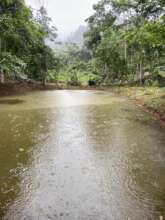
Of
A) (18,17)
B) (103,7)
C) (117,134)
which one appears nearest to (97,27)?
(103,7)

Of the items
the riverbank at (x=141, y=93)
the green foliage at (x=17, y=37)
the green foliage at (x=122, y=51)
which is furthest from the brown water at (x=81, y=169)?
the green foliage at (x=122, y=51)

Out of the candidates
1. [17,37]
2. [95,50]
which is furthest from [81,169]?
[95,50]

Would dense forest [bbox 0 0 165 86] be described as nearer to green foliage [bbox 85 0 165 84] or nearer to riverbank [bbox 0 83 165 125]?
green foliage [bbox 85 0 165 84]

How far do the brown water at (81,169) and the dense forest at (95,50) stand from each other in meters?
7.18

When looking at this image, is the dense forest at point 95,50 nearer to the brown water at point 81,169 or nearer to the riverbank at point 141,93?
the riverbank at point 141,93

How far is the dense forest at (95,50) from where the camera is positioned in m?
14.2

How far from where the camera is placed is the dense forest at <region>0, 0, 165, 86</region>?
14.2 metres

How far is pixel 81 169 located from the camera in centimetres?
405

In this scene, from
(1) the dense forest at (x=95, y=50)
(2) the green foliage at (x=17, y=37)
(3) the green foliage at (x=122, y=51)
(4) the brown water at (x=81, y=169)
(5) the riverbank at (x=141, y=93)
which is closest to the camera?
(4) the brown water at (x=81, y=169)

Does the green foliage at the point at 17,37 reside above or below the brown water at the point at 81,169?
above

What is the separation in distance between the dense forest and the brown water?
7181mm

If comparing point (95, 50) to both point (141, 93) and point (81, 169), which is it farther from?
point (81, 169)

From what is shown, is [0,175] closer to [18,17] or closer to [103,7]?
[18,17]

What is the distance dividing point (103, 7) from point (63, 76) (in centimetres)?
808
